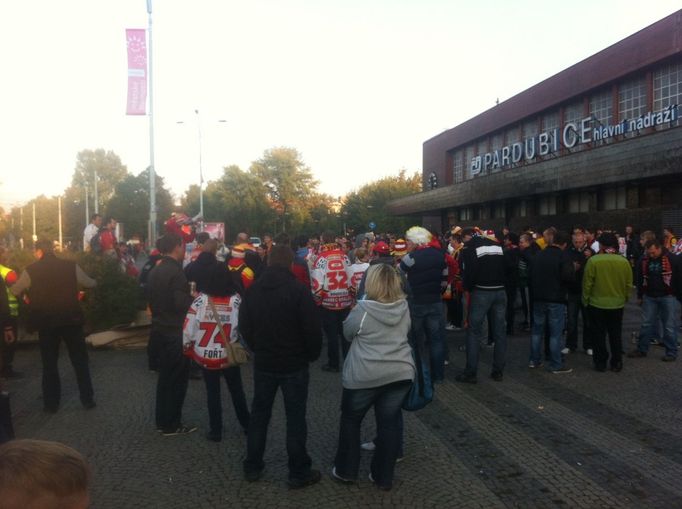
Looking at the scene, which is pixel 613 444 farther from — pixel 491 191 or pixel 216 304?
pixel 491 191

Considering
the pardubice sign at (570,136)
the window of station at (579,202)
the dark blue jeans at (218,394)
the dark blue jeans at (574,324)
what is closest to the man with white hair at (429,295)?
the dark blue jeans at (218,394)

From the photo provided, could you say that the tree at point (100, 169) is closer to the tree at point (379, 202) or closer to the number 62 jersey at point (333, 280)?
the tree at point (379, 202)

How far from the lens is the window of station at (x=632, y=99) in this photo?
2694 centimetres

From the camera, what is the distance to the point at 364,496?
4422mm

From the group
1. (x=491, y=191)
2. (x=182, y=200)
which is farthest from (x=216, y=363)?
(x=182, y=200)

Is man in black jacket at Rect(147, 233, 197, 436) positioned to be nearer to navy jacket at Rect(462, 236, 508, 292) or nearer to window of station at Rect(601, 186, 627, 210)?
navy jacket at Rect(462, 236, 508, 292)

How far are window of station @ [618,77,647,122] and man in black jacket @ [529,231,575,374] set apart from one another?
22.3 meters

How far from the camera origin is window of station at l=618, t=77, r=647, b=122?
2694 centimetres

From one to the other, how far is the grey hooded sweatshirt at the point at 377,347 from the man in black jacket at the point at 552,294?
4.30 meters

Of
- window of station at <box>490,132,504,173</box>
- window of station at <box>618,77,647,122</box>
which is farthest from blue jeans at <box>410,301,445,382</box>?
window of station at <box>490,132,504,173</box>

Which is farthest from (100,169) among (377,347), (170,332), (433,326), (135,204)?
(377,347)

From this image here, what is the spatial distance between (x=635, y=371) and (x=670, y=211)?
1623 cm

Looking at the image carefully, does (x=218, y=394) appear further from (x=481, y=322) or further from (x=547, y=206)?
(x=547, y=206)

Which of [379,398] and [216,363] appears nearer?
[379,398]
